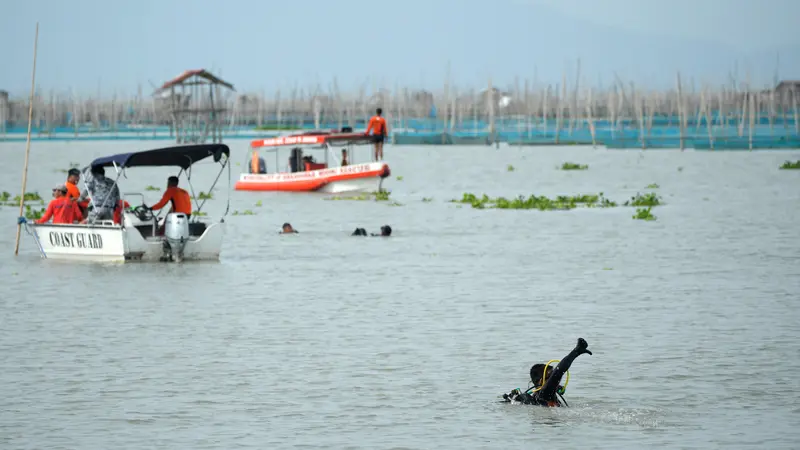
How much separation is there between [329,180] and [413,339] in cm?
3079

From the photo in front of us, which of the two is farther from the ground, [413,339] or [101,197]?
[101,197]

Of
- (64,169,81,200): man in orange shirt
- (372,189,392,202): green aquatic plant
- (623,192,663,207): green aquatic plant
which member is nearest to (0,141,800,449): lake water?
(64,169,81,200): man in orange shirt

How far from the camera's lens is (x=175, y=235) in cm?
2531

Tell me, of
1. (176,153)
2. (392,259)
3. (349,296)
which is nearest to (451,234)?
(392,259)

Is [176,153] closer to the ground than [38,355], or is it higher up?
higher up

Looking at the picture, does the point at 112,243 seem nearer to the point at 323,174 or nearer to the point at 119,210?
the point at 119,210

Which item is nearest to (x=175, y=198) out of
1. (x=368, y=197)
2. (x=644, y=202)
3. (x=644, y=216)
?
(x=644, y=216)

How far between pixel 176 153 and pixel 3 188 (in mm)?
29838

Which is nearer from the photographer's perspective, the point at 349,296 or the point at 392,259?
the point at 349,296

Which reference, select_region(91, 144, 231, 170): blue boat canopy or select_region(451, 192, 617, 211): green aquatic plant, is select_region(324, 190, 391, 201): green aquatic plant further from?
select_region(91, 144, 231, 170): blue boat canopy

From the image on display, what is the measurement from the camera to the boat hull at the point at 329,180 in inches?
1869

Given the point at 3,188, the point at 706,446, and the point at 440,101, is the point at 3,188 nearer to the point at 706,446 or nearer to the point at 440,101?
the point at 706,446

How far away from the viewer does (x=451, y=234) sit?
33625 millimetres

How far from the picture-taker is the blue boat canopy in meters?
25.3
